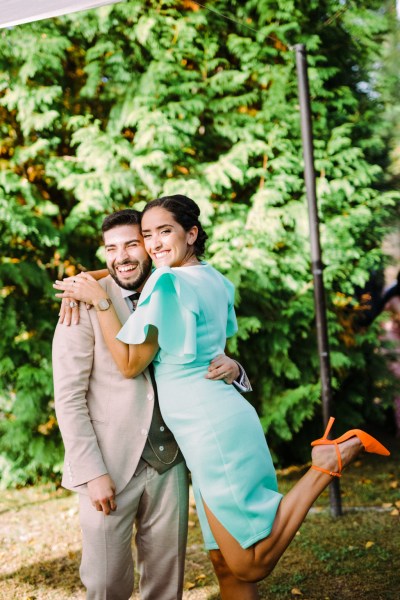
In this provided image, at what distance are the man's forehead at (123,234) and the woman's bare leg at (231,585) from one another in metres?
1.37

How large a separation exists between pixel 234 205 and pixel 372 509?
285 cm

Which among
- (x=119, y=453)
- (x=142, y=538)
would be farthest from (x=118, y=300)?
(x=142, y=538)

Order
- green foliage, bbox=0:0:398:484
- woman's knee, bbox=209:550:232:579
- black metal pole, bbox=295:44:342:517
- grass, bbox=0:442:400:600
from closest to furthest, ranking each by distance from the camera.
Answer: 1. woman's knee, bbox=209:550:232:579
2. grass, bbox=0:442:400:600
3. black metal pole, bbox=295:44:342:517
4. green foliage, bbox=0:0:398:484

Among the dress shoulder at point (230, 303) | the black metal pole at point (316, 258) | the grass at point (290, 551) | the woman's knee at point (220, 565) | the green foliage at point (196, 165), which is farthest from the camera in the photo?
the green foliage at point (196, 165)

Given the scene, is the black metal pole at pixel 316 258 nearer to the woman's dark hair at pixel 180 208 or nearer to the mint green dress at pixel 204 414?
the woman's dark hair at pixel 180 208

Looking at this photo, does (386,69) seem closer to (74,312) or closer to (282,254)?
(282,254)

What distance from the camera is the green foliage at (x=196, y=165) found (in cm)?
521

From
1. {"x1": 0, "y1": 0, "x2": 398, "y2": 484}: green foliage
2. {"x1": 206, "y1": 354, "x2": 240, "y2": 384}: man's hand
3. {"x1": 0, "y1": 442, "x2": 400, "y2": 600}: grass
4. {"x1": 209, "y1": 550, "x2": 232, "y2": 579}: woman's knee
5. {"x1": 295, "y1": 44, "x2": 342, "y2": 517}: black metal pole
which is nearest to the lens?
{"x1": 206, "y1": 354, "x2": 240, "y2": 384}: man's hand

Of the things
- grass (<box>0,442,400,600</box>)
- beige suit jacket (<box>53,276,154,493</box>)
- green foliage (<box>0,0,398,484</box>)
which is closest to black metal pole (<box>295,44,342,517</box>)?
grass (<box>0,442,400,600</box>)

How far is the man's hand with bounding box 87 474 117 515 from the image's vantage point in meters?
2.27

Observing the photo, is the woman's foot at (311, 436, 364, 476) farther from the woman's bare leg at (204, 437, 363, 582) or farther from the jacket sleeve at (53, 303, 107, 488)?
the jacket sleeve at (53, 303, 107, 488)

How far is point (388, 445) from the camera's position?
22.0 feet

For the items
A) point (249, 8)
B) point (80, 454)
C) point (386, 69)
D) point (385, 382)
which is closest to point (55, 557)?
point (80, 454)

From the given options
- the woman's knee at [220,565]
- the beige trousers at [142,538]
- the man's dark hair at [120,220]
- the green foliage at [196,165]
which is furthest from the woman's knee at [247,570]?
the green foliage at [196,165]
